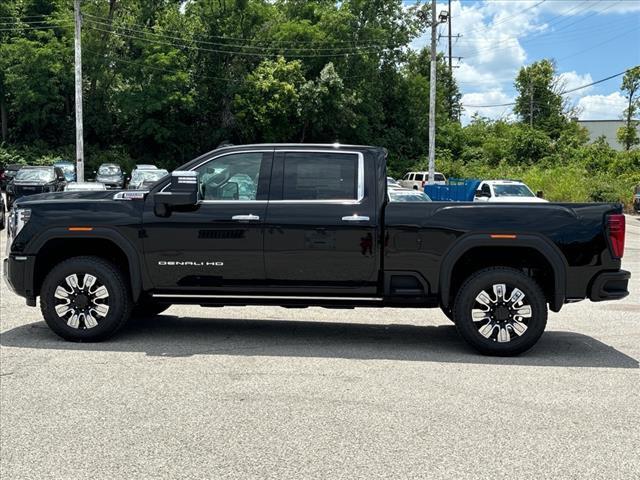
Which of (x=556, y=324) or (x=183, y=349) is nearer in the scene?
(x=183, y=349)

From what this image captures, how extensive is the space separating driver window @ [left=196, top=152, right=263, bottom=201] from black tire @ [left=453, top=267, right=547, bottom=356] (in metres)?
2.38

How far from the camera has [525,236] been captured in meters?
6.45

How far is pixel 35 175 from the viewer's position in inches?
975

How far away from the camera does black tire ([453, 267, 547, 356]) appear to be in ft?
21.1

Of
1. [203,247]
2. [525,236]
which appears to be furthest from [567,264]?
[203,247]

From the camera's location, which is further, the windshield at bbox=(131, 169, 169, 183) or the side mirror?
the windshield at bbox=(131, 169, 169, 183)

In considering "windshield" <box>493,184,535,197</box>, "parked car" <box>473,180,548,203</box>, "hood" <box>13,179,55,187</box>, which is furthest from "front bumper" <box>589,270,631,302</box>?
"hood" <box>13,179,55,187</box>

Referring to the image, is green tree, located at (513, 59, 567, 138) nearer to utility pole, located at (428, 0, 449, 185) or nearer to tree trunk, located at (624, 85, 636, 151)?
Answer: tree trunk, located at (624, 85, 636, 151)

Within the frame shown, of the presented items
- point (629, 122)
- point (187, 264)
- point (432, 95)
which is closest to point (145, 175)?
point (432, 95)

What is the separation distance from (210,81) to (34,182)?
28668mm

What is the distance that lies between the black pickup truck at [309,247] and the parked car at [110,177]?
2812cm

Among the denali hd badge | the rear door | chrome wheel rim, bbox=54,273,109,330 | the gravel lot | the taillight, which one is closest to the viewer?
the gravel lot

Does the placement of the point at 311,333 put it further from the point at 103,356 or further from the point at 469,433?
the point at 469,433

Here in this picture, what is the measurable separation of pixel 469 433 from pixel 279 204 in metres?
3.07
